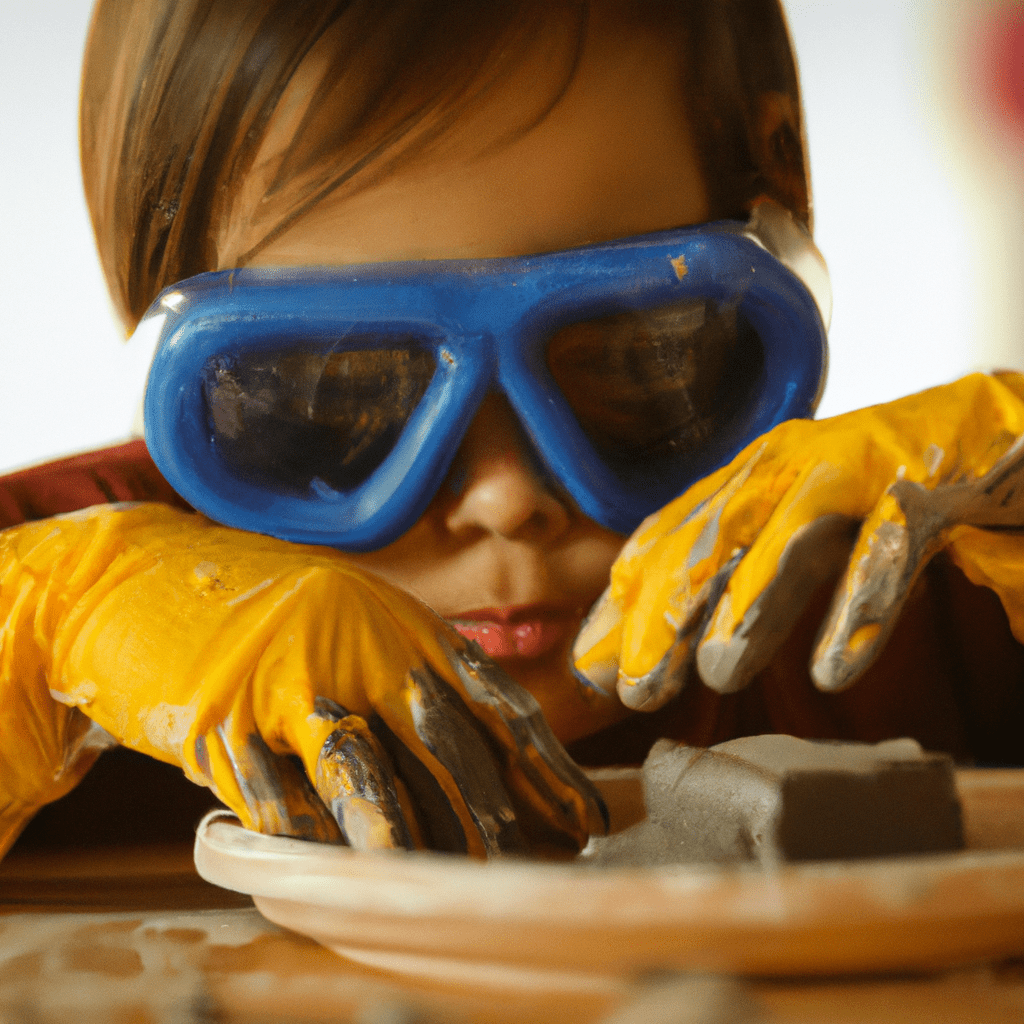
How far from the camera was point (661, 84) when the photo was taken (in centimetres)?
57

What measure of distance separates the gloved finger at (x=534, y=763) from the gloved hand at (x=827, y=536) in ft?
0.13

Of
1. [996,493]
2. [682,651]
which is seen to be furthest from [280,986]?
[996,493]

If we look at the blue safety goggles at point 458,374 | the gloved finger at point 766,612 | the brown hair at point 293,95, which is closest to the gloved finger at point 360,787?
the gloved finger at point 766,612

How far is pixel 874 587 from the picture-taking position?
0.34m

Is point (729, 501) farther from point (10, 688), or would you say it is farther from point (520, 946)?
point (10, 688)

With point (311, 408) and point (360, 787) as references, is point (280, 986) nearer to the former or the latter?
point (360, 787)

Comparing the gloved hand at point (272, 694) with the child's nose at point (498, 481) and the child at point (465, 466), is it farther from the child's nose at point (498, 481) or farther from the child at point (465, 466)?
the child's nose at point (498, 481)

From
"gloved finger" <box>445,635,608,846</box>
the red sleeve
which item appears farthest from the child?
the red sleeve

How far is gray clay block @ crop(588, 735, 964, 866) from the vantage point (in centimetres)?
30

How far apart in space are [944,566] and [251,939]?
0.49 meters

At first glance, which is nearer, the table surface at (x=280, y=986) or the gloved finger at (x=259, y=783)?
the table surface at (x=280, y=986)

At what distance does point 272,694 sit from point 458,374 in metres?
0.23

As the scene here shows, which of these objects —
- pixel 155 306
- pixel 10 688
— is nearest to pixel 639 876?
pixel 10 688

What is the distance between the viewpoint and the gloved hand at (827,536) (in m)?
0.35
